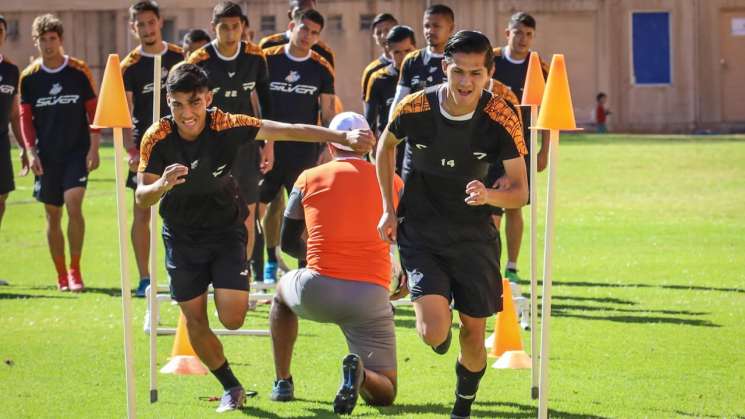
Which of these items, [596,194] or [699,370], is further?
[596,194]

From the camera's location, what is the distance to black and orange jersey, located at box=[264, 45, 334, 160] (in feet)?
42.3

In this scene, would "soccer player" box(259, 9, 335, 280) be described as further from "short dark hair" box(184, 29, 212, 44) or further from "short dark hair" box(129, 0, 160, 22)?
"short dark hair" box(129, 0, 160, 22)

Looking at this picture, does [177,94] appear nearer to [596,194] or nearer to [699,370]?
[699,370]

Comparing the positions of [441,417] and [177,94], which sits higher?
[177,94]

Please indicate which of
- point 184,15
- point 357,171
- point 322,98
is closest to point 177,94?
point 357,171

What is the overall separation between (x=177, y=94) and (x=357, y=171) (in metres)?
1.16

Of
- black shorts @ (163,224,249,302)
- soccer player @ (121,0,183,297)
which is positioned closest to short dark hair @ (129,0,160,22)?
soccer player @ (121,0,183,297)

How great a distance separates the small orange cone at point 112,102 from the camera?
7.02m

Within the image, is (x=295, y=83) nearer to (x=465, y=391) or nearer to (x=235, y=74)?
(x=235, y=74)

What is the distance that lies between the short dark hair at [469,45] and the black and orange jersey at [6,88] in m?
7.84

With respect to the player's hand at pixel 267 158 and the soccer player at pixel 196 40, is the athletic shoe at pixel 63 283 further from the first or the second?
the player's hand at pixel 267 158

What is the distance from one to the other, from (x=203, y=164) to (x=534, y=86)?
6.45ft

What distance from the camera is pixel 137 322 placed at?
1138cm

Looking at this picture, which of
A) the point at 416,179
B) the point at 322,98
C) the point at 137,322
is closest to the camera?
the point at 416,179
